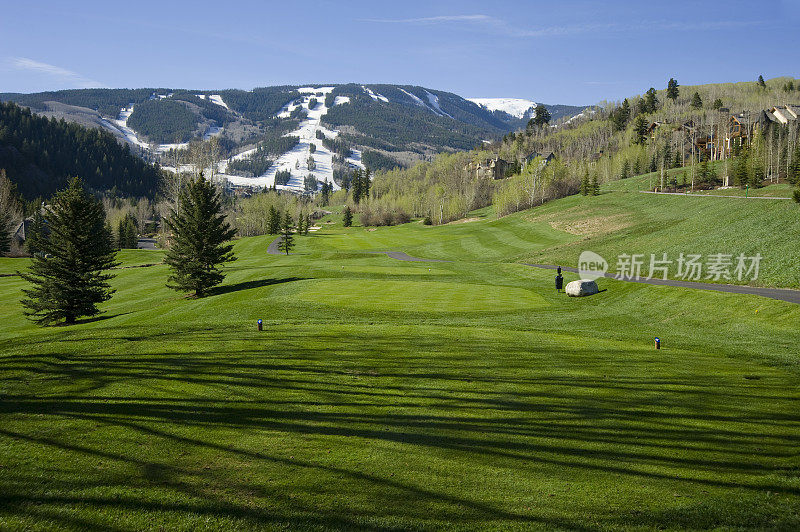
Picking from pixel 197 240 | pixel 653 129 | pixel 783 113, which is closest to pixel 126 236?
pixel 197 240

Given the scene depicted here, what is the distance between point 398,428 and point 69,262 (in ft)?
104

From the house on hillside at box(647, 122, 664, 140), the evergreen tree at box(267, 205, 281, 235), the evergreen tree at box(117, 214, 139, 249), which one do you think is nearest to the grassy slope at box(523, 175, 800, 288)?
the house on hillside at box(647, 122, 664, 140)

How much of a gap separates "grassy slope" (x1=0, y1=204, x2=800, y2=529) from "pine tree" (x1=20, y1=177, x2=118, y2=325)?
1597 centimetres

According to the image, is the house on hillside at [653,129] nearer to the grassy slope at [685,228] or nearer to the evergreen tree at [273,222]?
the grassy slope at [685,228]

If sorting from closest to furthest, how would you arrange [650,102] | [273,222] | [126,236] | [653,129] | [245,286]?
[245,286] < [126,236] < [273,222] < [653,129] < [650,102]

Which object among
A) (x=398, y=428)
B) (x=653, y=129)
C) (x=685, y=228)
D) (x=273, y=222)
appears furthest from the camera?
(x=653, y=129)

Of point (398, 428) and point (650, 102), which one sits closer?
point (398, 428)

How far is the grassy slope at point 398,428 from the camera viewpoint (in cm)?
652

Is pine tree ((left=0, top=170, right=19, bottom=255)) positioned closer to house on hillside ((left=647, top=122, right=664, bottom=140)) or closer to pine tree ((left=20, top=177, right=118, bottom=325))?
pine tree ((left=20, top=177, right=118, bottom=325))

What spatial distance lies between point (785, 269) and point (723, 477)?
1212 inches

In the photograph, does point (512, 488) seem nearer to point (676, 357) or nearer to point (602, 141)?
point (676, 357)

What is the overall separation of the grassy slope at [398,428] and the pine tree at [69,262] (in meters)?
16.0

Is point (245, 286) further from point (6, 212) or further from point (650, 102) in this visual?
point (650, 102)

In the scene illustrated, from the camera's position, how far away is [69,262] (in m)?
30.9
